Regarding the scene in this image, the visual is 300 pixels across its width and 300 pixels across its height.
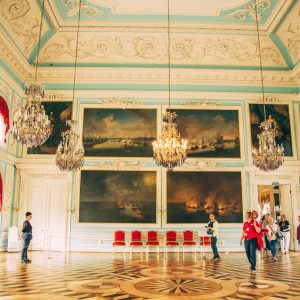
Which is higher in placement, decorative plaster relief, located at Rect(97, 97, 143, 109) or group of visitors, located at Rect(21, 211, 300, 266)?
decorative plaster relief, located at Rect(97, 97, 143, 109)

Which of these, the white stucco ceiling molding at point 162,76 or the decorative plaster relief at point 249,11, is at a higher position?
the decorative plaster relief at point 249,11

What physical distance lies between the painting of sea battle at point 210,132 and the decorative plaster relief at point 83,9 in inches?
209

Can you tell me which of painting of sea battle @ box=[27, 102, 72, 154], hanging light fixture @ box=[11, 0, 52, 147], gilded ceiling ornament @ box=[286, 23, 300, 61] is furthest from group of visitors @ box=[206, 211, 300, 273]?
painting of sea battle @ box=[27, 102, 72, 154]

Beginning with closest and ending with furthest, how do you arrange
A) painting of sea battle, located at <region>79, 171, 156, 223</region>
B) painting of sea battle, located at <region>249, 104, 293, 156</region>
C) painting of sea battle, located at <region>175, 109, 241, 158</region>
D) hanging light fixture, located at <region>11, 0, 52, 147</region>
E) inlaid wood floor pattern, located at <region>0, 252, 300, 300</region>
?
inlaid wood floor pattern, located at <region>0, 252, 300, 300</region>
hanging light fixture, located at <region>11, 0, 52, 147</region>
painting of sea battle, located at <region>79, 171, 156, 223</region>
painting of sea battle, located at <region>175, 109, 241, 158</region>
painting of sea battle, located at <region>249, 104, 293, 156</region>

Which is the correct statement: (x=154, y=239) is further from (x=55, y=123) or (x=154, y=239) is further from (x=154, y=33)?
(x=154, y=33)

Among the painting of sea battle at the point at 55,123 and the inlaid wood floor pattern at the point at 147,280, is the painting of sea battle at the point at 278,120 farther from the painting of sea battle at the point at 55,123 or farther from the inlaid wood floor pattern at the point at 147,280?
the painting of sea battle at the point at 55,123

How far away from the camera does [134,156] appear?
14.4m

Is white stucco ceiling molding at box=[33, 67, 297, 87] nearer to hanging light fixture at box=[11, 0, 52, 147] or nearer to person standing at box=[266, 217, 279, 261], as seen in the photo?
hanging light fixture at box=[11, 0, 52, 147]

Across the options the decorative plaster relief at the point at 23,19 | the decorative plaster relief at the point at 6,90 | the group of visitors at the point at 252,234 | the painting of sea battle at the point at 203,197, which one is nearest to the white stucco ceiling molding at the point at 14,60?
the decorative plaster relief at the point at 23,19

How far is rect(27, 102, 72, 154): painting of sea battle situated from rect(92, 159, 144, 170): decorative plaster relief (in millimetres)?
2109

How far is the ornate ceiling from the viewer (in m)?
12.7

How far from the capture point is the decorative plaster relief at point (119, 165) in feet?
46.8

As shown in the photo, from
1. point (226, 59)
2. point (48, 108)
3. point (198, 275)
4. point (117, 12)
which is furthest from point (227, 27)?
point (198, 275)

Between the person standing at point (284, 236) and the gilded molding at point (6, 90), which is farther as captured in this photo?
the person standing at point (284, 236)
